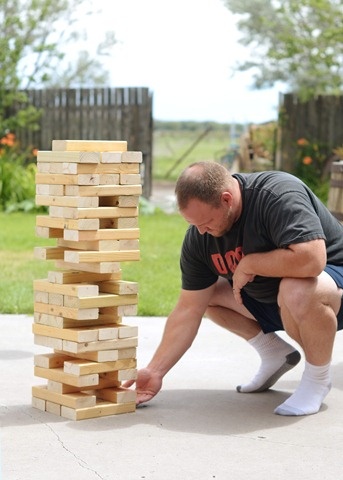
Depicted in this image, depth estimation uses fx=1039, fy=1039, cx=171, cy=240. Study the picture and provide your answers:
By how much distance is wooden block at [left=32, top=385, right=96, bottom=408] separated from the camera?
4.84 m

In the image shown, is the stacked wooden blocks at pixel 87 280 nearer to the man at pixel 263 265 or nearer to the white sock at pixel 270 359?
the man at pixel 263 265

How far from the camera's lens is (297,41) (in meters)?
21.1

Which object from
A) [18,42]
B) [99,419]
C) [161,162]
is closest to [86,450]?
[99,419]

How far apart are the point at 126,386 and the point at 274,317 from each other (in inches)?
31.9

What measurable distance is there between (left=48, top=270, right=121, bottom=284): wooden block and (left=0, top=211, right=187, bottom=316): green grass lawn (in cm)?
265

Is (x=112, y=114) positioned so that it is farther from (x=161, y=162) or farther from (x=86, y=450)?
(x=161, y=162)

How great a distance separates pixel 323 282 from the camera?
4797 millimetres

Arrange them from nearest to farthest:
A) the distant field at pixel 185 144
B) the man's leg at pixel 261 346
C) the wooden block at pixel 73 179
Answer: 1. the wooden block at pixel 73 179
2. the man's leg at pixel 261 346
3. the distant field at pixel 185 144

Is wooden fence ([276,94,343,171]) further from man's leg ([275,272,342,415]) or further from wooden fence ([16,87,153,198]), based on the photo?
→ man's leg ([275,272,342,415])

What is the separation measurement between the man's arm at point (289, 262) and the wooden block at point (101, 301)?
21.5 inches

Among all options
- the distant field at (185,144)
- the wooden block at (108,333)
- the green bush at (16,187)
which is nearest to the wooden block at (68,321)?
the wooden block at (108,333)

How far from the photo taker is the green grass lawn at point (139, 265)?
8016mm

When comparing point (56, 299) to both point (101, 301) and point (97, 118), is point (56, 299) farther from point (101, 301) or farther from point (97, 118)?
point (97, 118)

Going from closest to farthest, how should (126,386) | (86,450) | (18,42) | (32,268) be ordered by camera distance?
(86,450), (126,386), (32,268), (18,42)
